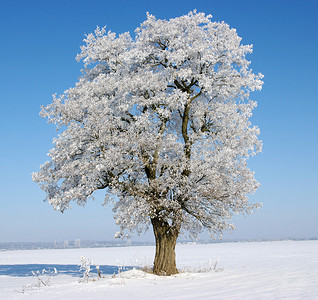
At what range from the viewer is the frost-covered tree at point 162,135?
66.3 ft

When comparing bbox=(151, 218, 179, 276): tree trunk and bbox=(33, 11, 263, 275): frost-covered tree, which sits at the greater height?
bbox=(33, 11, 263, 275): frost-covered tree

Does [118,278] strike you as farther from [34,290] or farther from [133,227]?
[34,290]

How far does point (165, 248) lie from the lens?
21922 mm

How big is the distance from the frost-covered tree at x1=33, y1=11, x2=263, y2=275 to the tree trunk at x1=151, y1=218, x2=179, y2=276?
5 cm

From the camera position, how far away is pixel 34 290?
17.4 metres

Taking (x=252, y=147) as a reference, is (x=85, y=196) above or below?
below

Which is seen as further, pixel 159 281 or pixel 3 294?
pixel 159 281

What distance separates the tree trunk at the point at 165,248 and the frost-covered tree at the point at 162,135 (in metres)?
0.05

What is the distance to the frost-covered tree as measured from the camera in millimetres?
20203

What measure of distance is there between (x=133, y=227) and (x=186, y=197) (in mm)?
3284

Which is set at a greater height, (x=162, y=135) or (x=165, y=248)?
(x=162, y=135)

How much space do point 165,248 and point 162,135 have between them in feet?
20.6

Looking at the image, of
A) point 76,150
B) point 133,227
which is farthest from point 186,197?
point 76,150

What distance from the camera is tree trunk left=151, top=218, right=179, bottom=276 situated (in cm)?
2158
